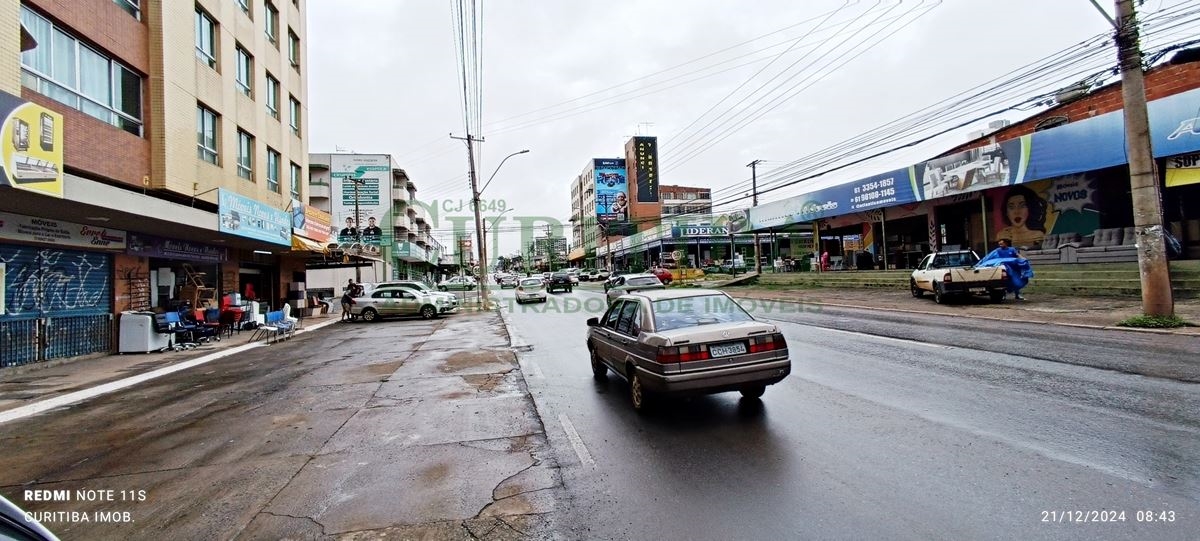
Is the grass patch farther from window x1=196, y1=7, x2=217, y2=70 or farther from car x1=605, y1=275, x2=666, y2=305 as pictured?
window x1=196, y1=7, x2=217, y2=70

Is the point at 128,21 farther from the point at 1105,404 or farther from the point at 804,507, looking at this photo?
the point at 1105,404

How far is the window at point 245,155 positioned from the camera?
65.0ft

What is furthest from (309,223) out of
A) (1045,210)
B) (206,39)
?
(1045,210)

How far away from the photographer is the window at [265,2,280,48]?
23375mm

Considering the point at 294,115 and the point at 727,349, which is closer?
the point at 727,349

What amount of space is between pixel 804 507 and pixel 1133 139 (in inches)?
555

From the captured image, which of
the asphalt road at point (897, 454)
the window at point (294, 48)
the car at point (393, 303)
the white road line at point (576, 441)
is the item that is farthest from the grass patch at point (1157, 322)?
the window at point (294, 48)

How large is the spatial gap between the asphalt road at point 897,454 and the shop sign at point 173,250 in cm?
1299

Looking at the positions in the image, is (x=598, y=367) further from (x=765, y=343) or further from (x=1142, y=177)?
(x=1142, y=177)

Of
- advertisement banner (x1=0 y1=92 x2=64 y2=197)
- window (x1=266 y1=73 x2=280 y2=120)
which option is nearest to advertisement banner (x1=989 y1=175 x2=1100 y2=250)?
advertisement banner (x1=0 y1=92 x2=64 y2=197)

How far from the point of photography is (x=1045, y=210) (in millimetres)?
21234

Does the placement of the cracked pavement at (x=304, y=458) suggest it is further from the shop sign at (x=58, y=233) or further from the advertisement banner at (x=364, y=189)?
the advertisement banner at (x=364, y=189)

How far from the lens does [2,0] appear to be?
10.1 metres

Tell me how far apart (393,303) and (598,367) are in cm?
1817
